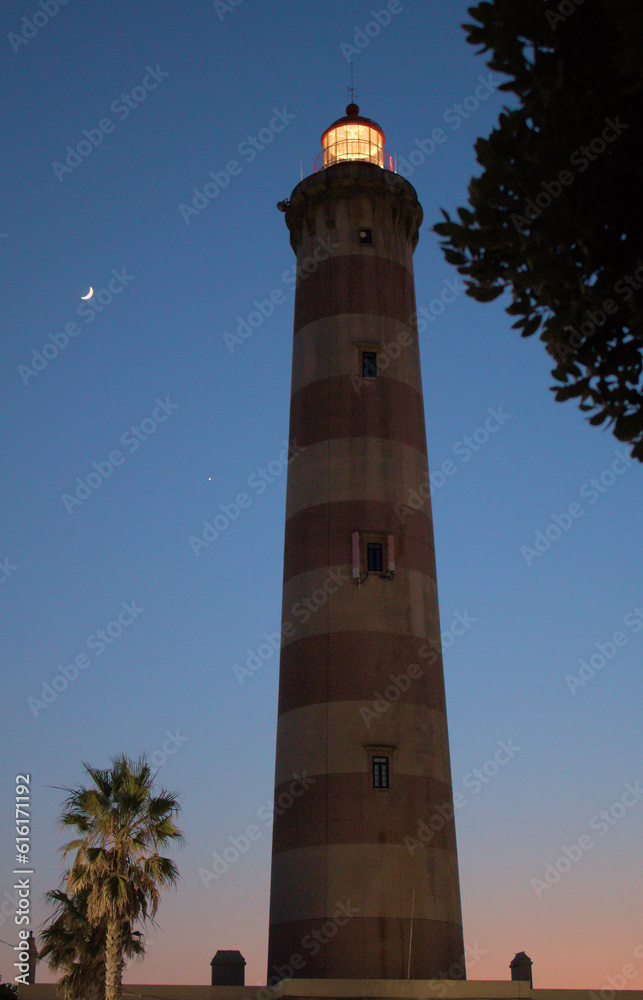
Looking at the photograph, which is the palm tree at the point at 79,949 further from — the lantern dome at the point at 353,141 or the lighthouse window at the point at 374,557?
the lantern dome at the point at 353,141

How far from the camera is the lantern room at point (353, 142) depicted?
37812mm

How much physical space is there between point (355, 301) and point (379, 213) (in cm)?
366

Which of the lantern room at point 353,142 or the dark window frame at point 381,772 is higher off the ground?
the lantern room at point 353,142

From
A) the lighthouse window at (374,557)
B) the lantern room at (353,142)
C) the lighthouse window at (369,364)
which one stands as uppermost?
the lantern room at (353,142)

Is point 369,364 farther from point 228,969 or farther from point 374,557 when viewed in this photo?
point 228,969

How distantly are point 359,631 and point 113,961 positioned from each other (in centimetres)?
1076

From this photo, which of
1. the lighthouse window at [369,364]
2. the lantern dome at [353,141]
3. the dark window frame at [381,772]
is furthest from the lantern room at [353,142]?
the dark window frame at [381,772]

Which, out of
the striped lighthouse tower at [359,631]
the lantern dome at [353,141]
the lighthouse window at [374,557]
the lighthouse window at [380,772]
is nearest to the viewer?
the striped lighthouse tower at [359,631]

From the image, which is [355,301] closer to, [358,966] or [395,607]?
[395,607]

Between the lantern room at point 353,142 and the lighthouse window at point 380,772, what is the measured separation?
20540 mm

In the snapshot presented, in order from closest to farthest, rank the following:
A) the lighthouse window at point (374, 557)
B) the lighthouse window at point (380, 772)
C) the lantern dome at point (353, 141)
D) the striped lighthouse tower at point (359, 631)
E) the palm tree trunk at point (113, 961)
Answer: the palm tree trunk at point (113, 961) < the striped lighthouse tower at point (359, 631) < the lighthouse window at point (380, 772) < the lighthouse window at point (374, 557) < the lantern dome at point (353, 141)

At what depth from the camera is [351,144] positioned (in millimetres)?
37969

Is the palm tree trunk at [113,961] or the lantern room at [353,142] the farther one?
the lantern room at [353,142]

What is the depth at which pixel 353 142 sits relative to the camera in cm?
3800
